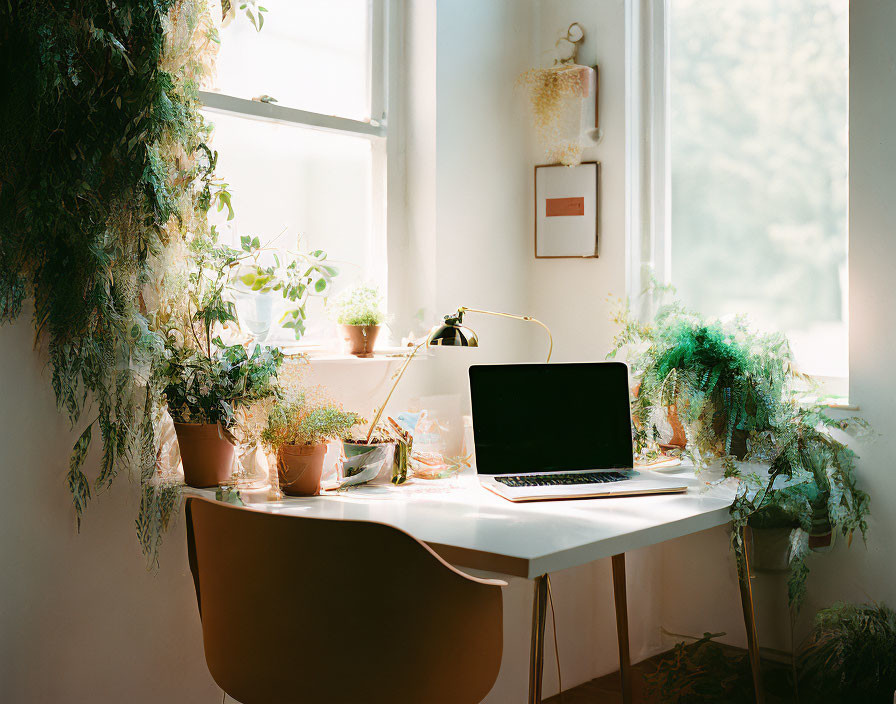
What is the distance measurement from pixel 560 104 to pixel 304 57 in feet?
2.87

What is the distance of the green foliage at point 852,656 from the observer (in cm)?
231

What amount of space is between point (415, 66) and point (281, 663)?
1924 millimetres

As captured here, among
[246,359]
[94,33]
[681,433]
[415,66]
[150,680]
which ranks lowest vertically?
[150,680]

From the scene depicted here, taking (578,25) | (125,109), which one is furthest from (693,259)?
(125,109)

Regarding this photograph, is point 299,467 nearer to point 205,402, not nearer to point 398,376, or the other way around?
point 205,402

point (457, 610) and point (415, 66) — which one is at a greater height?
point (415, 66)

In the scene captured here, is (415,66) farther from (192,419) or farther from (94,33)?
(192,419)

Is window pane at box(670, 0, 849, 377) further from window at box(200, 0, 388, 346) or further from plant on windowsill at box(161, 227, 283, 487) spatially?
plant on windowsill at box(161, 227, 283, 487)

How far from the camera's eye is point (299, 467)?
221cm

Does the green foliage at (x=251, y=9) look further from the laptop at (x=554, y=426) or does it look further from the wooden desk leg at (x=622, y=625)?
the wooden desk leg at (x=622, y=625)

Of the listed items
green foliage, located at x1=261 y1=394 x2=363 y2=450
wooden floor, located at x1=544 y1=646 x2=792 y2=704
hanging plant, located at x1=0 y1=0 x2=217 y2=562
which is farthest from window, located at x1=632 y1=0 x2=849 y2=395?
hanging plant, located at x1=0 y1=0 x2=217 y2=562

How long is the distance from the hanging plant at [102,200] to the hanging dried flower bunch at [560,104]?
131cm

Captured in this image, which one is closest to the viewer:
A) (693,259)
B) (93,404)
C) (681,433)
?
(93,404)

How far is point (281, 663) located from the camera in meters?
1.67
